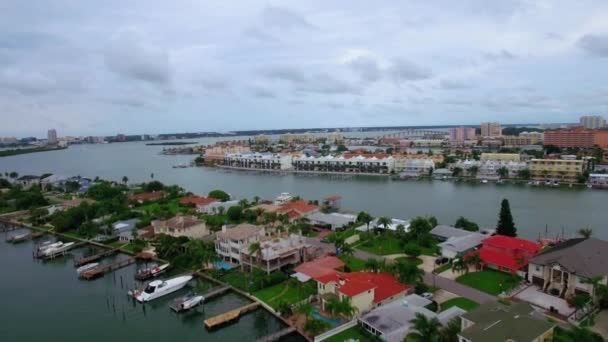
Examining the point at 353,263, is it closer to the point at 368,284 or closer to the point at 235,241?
the point at 368,284

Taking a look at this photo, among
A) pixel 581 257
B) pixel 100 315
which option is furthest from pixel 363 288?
pixel 100 315

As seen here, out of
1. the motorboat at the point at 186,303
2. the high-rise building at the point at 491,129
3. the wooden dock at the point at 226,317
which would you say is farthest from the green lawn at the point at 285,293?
the high-rise building at the point at 491,129

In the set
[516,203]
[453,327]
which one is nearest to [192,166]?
[516,203]

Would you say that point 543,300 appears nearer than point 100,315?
Yes

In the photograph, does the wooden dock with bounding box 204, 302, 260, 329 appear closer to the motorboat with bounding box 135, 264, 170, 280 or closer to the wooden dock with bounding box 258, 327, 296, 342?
the wooden dock with bounding box 258, 327, 296, 342

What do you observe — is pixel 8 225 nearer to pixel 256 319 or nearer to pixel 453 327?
pixel 256 319

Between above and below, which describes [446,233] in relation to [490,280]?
above
